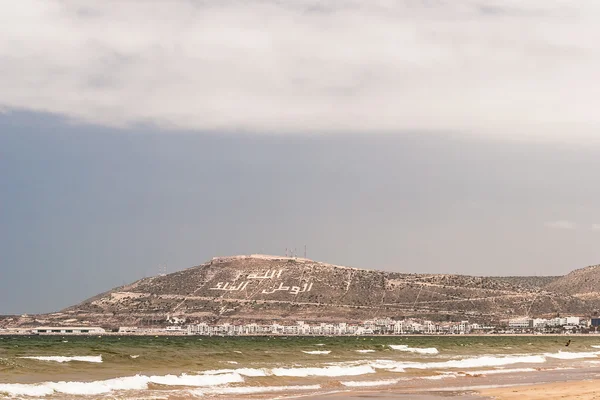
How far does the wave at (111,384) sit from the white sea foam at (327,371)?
5183 mm

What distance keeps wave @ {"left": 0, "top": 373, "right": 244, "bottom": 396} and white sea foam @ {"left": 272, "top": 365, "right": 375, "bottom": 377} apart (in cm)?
518

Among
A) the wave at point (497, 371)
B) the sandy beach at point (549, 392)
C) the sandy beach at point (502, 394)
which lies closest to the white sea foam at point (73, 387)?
the sandy beach at point (502, 394)

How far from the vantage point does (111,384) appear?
4544 cm

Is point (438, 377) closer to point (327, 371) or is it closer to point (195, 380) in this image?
point (327, 371)

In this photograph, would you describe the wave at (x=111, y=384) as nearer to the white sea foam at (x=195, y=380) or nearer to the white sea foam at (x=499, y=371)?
the white sea foam at (x=195, y=380)

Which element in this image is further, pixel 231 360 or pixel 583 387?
pixel 231 360

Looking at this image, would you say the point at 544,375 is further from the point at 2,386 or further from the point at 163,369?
the point at 2,386

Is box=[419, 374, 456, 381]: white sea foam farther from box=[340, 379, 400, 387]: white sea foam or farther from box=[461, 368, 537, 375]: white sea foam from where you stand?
box=[340, 379, 400, 387]: white sea foam

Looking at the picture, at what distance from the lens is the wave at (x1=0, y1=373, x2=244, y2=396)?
1640 inches

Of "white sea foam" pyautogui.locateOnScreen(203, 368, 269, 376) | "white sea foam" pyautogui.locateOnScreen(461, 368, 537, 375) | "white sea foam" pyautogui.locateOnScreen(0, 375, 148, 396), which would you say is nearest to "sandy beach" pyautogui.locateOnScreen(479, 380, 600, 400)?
"white sea foam" pyautogui.locateOnScreen(461, 368, 537, 375)

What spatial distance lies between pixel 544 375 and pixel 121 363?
3197 centimetres

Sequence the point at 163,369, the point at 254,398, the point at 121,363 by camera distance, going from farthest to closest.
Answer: the point at 121,363, the point at 163,369, the point at 254,398

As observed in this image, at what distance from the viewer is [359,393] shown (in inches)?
1785

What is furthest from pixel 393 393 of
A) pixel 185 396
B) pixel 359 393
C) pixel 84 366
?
pixel 84 366
